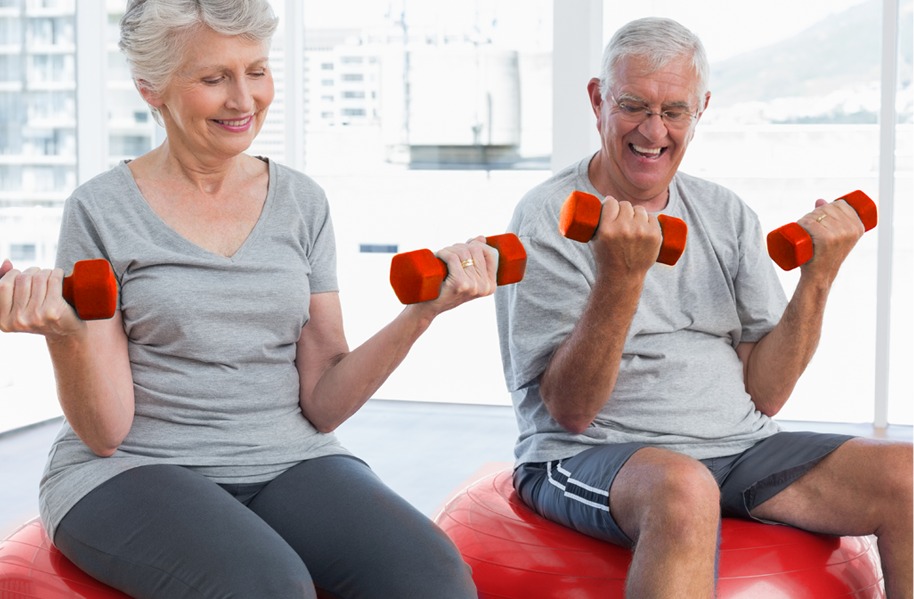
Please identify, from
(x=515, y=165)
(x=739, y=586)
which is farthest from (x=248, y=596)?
(x=515, y=165)

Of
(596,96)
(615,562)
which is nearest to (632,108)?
(596,96)

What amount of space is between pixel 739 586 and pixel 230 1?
1.18m

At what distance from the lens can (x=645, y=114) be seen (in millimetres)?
1921

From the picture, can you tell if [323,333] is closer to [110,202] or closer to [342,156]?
[110,202]

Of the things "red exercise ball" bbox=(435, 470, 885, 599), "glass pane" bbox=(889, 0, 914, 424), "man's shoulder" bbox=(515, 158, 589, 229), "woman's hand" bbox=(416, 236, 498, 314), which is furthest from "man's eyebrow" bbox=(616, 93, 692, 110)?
"glass pane" bbox=(889, 0, 914, 424)

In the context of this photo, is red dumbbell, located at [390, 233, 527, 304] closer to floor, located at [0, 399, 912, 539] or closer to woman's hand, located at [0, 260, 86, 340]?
woman's hand, located at [0, 260, 86, 340]

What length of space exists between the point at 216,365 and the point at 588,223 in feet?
1.97

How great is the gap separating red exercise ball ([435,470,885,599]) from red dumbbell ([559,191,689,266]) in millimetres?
487

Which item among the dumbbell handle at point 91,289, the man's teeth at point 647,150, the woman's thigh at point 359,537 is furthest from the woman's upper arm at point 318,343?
the man's teeth at point 647,150

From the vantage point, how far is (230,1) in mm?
1662

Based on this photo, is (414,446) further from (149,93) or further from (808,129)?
(149,93)

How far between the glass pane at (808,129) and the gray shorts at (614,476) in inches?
89.3

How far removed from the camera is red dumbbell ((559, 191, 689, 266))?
5.45ft

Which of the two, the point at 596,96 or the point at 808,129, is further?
the point at 808,129
